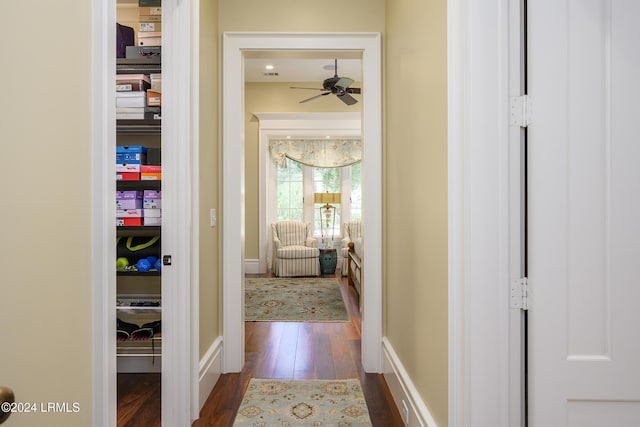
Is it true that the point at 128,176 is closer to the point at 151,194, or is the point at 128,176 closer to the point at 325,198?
the point at 151,194

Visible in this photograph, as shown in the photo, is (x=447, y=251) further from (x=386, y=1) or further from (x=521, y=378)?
(x=386, y=1)

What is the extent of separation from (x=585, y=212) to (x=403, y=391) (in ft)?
4.61

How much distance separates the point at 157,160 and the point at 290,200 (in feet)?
16.6

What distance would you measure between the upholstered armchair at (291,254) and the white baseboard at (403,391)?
13.3 feet

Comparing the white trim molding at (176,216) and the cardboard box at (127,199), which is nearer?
the white trim molding at (176,216)

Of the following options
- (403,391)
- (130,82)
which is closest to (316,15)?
(130,82)

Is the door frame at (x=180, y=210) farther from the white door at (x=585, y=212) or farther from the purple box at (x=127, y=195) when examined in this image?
the white door at (x=585, y=212)

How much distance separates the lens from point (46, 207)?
2.91 ft

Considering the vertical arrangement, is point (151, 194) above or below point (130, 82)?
below

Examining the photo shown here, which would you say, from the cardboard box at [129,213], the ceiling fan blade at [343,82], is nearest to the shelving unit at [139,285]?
the cardboard box at [129,213]

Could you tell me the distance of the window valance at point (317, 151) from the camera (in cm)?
734

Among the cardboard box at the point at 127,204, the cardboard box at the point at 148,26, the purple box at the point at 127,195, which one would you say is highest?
the cardboard box at the point at 148,26

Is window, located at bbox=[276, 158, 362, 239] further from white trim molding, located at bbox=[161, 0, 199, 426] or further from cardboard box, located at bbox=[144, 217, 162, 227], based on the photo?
white trim molding, located at bbox=[161, 0, 199, 426]

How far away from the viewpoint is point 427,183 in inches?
72.2
